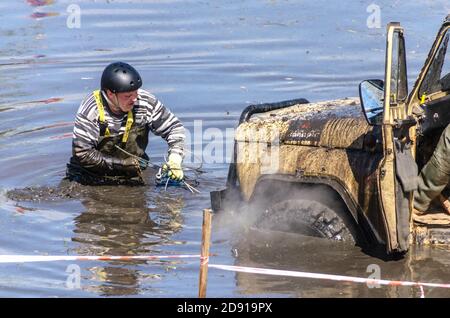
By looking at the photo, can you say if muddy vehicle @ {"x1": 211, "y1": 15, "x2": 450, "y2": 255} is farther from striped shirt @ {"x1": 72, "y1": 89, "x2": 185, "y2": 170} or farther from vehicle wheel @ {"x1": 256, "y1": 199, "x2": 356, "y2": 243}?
striped shirt @ {"x1": 72, "y1": 89, "x2": 185, "y2": 170}

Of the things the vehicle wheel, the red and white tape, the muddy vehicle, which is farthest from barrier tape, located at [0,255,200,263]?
the muddy vehicle

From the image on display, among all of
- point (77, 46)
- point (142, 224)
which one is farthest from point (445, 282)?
point (77, 46)

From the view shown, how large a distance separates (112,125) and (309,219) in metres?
3.29

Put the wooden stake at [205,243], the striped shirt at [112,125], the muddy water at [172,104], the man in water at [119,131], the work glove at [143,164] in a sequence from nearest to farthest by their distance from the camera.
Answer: the wooden stake at [205,243], the muddy water at [172,104], the man in water at [119,131], the striped shirt at [112,125], the work glove at [143,164]

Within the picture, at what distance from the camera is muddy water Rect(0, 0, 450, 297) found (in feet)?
29.1

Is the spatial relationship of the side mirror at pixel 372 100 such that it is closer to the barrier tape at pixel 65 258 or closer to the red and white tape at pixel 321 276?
the red and white tape at pixel 321 276

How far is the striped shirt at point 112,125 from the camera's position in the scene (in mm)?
11328

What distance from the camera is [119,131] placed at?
1157 centimetres

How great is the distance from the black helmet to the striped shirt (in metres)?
0.37

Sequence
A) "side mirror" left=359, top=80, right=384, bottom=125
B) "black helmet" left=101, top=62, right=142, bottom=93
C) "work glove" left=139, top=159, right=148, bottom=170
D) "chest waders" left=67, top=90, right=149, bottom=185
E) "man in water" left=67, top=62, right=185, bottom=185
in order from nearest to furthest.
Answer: "side mirror" left=359, top=80, right=384, bottom=125
"black helmet" left=101, top=62, right=142, bottom=93
"man in water" left=67, top=62, right=185, bottom=185
"chest waders" left=67, top=90, right=149, bottom=185
"work glove" left=139, top=159, right=148, bottom=170

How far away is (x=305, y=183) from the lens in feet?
29.3

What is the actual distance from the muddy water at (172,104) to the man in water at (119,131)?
0.24 meters

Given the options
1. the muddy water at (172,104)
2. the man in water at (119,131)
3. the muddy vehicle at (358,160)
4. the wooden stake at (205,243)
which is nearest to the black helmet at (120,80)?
the man in water at (119,131)
